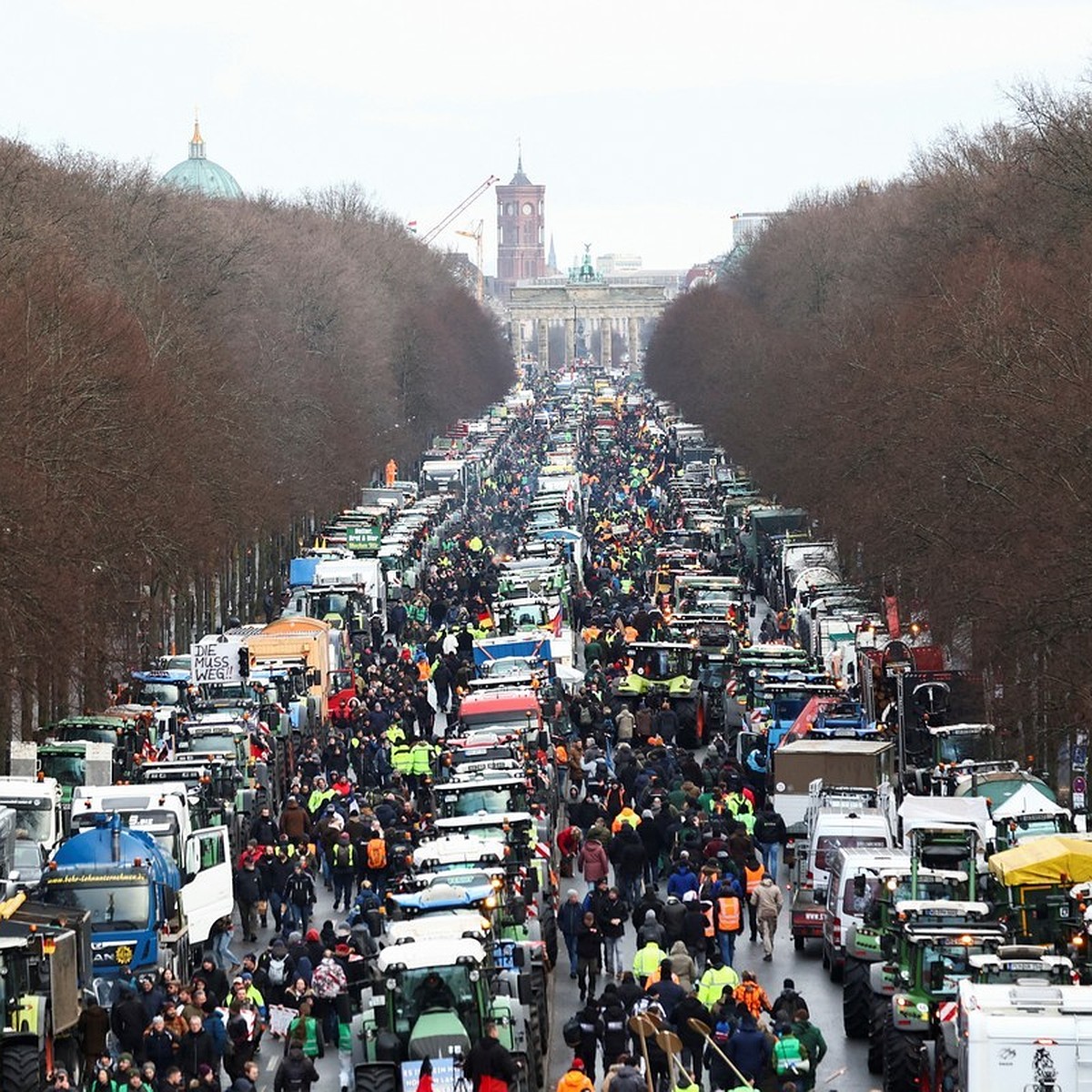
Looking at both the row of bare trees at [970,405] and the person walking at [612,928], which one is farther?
the row of bare trees at [970,405]

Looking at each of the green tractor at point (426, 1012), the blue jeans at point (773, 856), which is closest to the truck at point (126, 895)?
the green tractor at point (426, 1012)

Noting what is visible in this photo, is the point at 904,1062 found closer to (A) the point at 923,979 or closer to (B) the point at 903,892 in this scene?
(A) the point at 923,979

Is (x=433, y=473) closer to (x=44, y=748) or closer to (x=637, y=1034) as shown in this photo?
(x=44, y=748)

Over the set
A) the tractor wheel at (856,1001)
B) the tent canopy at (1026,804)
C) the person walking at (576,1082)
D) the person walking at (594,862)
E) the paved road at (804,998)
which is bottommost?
the paved road at (804,998)

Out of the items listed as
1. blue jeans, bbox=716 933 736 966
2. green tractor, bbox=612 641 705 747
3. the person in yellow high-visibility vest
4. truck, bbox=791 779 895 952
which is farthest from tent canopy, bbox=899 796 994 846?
green tractor, bbox=612 641 705 747

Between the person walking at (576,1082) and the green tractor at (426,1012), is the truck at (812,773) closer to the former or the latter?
the green tractor at (426,1012)

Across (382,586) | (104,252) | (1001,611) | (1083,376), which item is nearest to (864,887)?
(1001,611)
